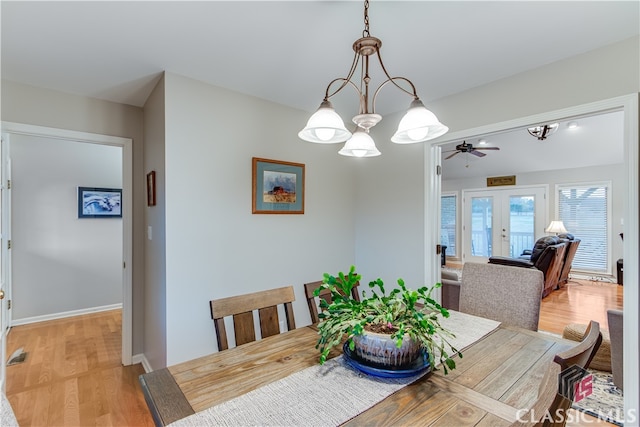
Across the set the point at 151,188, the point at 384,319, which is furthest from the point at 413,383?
the point at 151,188

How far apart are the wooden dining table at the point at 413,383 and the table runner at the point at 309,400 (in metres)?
0.03

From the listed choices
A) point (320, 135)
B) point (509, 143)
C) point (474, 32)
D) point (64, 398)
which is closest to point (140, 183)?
point (64, 398)

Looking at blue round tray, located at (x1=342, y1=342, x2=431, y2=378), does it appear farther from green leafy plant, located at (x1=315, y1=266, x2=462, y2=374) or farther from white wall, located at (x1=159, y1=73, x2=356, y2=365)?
white wall, located at (x1=159, y1=73, x2=356, y2=365)

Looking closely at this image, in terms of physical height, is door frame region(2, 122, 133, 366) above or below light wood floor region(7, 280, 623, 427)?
above

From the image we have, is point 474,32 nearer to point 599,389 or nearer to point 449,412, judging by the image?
point 449,412

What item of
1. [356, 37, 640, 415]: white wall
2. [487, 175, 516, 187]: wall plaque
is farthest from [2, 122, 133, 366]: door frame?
[487, 175, 516, 187]: wall plaque

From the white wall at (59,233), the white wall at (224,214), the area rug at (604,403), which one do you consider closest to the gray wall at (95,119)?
the white wall at (224,214)

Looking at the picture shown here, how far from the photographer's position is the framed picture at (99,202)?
13.0ft

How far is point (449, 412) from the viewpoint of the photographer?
0.96 metres

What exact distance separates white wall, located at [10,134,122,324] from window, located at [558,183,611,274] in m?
8.17

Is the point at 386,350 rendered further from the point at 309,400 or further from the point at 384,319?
the point at 309,400

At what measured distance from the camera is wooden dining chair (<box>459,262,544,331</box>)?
1777 mm

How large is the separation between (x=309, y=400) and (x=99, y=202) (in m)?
4.28

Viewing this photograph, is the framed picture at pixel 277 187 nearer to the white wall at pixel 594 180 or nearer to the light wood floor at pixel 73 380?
the light wood floor at pixel 73 380
